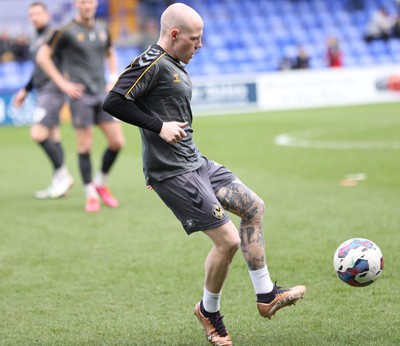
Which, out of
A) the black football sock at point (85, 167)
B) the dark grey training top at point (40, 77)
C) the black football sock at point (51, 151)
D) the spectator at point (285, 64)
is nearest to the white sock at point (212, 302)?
the black football sock at point (85, 167)

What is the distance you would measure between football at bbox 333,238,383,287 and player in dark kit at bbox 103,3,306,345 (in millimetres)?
325

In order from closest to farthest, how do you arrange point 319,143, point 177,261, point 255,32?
1. point 177,261
2. point 319,143
3. point 255,32

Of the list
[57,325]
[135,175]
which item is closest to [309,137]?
[135,175]

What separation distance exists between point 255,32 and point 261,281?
96.7 feet

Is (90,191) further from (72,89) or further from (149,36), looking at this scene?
(149,36)

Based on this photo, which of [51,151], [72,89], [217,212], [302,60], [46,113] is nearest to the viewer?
[217,212]

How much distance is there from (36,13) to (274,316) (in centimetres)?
692

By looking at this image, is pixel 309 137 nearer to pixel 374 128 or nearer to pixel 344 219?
pixel 374 128

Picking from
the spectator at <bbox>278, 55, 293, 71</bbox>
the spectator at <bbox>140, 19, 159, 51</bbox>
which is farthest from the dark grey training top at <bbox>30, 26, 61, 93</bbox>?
the spectator at <bbox>278, 55, 293, 71</bbox>

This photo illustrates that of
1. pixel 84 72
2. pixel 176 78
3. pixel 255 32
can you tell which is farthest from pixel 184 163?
pixel 255 32

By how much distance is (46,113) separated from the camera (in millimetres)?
10555

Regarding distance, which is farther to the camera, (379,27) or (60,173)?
(379,27)

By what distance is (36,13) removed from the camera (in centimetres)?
1074

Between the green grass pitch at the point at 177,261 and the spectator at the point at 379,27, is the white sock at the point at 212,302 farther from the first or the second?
the spectator at the point at 379,27
